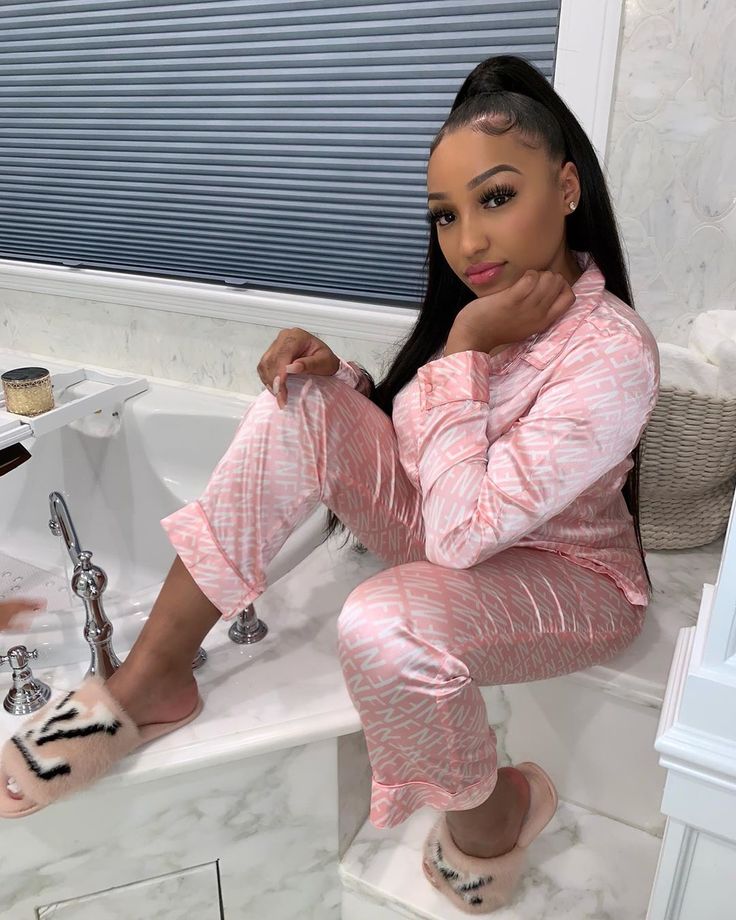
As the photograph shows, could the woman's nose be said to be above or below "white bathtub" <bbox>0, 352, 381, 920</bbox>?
above

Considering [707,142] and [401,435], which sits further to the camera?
[707,142]

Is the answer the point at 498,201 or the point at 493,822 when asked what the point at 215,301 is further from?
the point at 493,822

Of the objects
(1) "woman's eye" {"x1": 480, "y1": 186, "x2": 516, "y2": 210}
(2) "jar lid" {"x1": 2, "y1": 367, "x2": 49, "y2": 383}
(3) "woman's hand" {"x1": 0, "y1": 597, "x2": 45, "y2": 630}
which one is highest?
(1) "woman's eye" {"x1": 480, "y1": 186, "x2": 516, "y2": 210}

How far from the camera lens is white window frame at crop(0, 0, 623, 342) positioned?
3.96 ft

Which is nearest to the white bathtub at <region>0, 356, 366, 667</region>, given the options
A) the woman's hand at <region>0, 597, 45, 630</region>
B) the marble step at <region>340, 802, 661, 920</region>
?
the woman's hand at <region>0, 597, 45, 630</region>

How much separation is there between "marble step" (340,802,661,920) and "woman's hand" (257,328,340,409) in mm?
647

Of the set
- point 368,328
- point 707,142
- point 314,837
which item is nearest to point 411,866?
point 314,837

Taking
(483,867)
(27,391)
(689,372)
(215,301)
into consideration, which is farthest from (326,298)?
(483,867)

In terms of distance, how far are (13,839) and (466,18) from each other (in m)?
1.36

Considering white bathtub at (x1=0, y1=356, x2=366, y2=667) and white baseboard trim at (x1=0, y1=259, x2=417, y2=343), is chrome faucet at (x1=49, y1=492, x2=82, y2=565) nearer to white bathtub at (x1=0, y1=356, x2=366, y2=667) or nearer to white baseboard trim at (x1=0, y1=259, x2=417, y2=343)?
white bathtub at (x1=0, y1=356, x2=366, y2=667)

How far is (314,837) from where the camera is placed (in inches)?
41.9

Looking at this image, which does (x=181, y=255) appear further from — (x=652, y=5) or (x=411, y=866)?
(x=411, y=866)

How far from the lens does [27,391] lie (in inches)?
63.1

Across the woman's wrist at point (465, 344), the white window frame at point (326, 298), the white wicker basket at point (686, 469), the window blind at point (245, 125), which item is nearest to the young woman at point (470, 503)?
the woman's wrist at point (465, 344)
